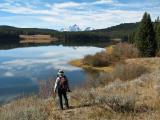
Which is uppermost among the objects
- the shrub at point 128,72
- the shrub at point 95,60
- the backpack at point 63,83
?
the backpack at point 63,83

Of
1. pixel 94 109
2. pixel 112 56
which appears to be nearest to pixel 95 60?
pixel 112 56

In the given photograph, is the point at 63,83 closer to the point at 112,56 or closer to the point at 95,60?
the point at 95,60

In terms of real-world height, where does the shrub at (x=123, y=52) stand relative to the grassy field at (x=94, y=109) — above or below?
below

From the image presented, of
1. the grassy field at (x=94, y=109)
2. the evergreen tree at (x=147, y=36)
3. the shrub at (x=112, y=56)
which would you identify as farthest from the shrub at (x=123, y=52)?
the grassy field at (x=94, y=109)

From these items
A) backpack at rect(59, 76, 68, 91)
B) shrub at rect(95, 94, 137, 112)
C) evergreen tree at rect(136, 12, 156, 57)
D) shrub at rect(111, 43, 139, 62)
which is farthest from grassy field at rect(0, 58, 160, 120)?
shrub at rect(111, 43, 139, 62)

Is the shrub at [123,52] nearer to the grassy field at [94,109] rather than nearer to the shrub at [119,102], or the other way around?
the grassy field at [94,109]

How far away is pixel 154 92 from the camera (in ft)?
42.9

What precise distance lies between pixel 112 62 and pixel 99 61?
12.6 ft

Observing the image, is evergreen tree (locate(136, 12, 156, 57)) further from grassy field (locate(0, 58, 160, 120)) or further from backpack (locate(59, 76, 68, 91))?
backpack (locate(59, 76, 68, 91))

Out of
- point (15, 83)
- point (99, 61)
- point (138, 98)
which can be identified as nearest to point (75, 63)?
point (99, 61)

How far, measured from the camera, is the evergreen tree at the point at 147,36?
213 ft

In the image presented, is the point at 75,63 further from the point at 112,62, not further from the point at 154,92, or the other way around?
the point at 154,92

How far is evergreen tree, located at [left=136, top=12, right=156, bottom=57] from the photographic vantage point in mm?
64806

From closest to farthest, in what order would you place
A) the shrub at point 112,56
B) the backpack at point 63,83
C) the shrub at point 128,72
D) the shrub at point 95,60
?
the backpack at point 63,83
the shrub at point 128,72
the shrub at point 95,60
the shrub at point 112,56
